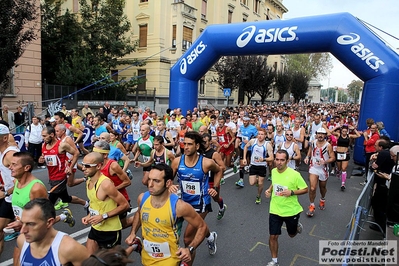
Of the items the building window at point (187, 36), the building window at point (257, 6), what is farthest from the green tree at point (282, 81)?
the building window at point (187, 36)

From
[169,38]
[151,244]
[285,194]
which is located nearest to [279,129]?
[285,194]

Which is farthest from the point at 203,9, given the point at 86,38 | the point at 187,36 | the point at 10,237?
the point at 10,237

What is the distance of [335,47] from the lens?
33.0 ft

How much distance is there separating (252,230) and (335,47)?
767cm

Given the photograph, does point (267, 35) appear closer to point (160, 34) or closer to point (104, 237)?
point (104, 237)

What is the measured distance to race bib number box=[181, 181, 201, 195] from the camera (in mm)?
4042

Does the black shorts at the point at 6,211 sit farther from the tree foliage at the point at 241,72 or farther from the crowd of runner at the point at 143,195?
the tree foliage at the point at 241,72

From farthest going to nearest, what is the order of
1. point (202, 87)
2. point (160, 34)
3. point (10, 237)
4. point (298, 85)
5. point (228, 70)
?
point (298, 85)
point (202, 87)
point (228, 70)
point (160, 34)
point (10, 237)

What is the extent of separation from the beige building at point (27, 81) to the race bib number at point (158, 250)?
1424 cm

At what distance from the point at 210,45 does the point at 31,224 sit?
11.0 m

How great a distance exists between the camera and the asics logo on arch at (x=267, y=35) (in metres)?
10.5

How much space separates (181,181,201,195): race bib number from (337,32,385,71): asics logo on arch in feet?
26.9

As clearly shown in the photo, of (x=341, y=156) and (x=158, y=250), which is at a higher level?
(x=341, y=156)

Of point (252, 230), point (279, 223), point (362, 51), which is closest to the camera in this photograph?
point (279, 223)
